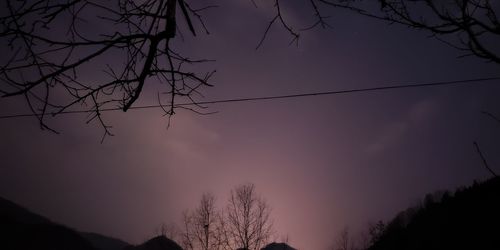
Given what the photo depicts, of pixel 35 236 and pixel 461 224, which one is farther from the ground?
pixel 35 236

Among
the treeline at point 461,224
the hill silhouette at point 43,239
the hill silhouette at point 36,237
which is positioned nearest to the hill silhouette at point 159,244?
the hill silhouette at point 43,239

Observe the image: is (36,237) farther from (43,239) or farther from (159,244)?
(159,244)

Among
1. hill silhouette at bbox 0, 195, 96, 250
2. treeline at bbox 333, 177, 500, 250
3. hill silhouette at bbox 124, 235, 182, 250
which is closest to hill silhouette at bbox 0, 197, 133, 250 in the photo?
hill silhouette at bbox 0, 195, 96, 250

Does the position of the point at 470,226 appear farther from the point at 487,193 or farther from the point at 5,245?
the point at 5,245

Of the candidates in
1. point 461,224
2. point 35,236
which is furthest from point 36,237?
point 461,224

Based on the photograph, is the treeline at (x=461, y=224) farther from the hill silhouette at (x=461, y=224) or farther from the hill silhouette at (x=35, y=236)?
the hill silhouette at (x=35, y=236)

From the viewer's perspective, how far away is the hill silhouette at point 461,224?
38.7 feet

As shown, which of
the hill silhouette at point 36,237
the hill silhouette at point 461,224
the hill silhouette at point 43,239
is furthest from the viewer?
the hill silhouette at point 36,237

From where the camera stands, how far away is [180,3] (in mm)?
2631

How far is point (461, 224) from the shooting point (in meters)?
13.5

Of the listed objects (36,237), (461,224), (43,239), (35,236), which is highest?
(35,236)

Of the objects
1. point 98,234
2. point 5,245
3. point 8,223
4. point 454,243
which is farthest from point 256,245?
point 98,234

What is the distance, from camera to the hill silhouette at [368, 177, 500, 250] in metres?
11.8

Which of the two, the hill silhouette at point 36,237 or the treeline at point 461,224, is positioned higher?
the hill silhouette at point 36,237
